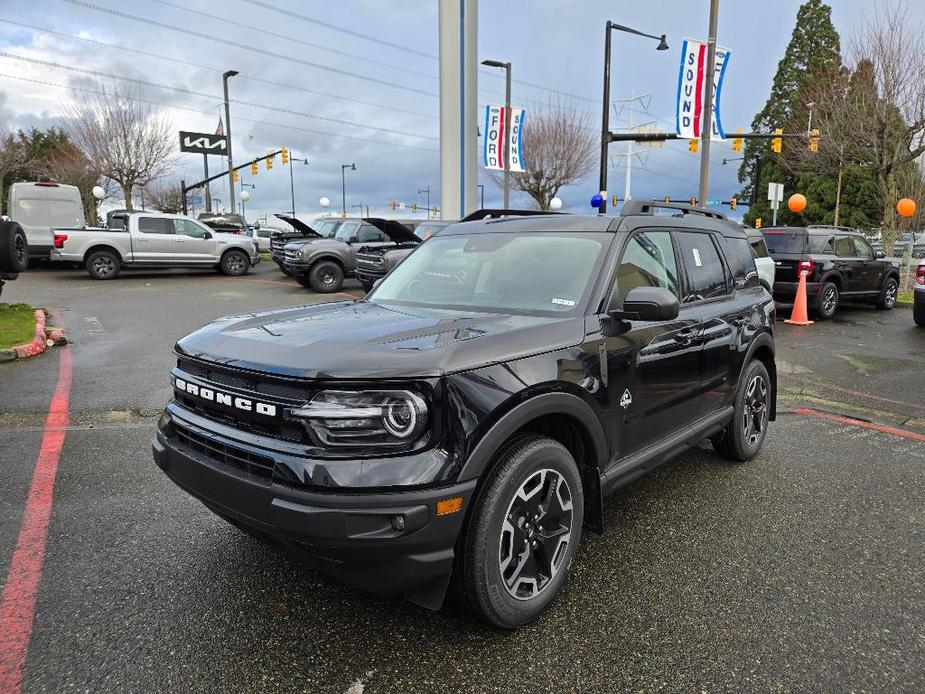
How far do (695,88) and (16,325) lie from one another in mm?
16276

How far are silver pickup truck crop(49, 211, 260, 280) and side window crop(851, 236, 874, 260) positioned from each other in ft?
54.7

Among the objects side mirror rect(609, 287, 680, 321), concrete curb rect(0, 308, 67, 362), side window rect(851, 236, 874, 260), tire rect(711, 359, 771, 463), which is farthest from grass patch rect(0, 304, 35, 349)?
side window rect(851, 236, 874, 260)

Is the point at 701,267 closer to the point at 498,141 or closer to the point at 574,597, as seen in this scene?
the point at 574,597

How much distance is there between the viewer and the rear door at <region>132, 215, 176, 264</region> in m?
18.0

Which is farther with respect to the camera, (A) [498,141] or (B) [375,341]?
(A) [498,141]

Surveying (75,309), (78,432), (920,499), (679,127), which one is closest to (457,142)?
(679,127)

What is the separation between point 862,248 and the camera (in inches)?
512

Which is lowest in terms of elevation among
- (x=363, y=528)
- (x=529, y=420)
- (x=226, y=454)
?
(x=363, y=528)

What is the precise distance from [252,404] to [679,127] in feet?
56.4

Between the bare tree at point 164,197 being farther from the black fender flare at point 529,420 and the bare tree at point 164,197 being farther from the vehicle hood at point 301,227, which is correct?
the black fender flare at point 529,420

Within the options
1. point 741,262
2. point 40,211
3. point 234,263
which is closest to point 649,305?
point 741,262

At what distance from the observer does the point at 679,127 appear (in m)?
16.9

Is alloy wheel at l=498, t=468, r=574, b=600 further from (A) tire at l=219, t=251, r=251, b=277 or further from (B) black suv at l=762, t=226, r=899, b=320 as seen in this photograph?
(A) tire at l=219, t=251, r=251, b=277

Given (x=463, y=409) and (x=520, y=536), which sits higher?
(x=463, y=409)
